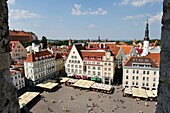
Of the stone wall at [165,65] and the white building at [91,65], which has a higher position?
the stone wall at [165,65]

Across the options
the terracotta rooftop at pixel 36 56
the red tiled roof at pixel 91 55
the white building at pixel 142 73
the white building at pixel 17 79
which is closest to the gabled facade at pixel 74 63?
the red tiled roof at pixel 91 55

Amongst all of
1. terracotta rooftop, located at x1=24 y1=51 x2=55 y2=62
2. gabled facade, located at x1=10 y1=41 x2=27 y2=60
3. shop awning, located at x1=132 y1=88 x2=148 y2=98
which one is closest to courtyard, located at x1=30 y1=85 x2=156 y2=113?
shop awning, located at x1=132 y1=88 x2=148 y2=98

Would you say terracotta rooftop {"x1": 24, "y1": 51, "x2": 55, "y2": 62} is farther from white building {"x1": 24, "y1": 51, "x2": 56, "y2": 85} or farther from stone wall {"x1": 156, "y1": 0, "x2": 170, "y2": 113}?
stone wall {"x1": 156, "y1": 0, "x2": 170, "y2": 113}

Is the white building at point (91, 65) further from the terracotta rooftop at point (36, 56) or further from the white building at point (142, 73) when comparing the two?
the terracotta rooftop at point (36, 56)

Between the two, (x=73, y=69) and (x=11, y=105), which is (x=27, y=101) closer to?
(x=73, y=69)

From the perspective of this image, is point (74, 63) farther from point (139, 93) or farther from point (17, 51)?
point (17, 51)

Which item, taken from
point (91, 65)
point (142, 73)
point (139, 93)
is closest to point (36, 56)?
point (91, 65)
